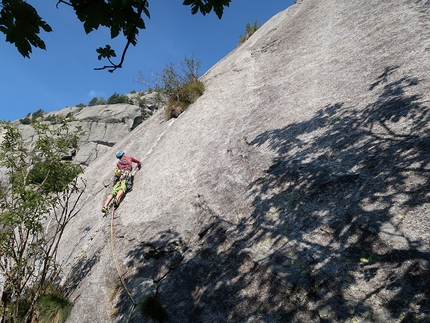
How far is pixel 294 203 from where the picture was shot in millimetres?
4590

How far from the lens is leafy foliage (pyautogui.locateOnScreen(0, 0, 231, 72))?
258 cm

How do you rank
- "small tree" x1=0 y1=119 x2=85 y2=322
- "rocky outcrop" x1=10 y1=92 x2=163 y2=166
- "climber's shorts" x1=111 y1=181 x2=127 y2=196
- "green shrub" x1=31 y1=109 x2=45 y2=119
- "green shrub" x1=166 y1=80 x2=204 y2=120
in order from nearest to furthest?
"small tree" x1=0 y1=119 x2=85 y2=322 → "climber's shorts" x1=111 y1=181 x2=127 y2=196 → "green shrub" x1=166 y1=80 x2=204 y2=120 → "rocky outcrop" x1=10 y1=92 x2=163 y2=166 → "green shrub" x1=31 y1=109 x2=45 y2=119

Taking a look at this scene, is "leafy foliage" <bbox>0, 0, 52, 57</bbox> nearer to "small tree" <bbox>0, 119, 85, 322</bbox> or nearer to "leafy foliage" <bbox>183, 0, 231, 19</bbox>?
"leafy foliage" <bbox>183, 0, 231, 19</bbox>

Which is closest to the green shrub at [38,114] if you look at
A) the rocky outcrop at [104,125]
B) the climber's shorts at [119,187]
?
the rocky outcrop at [104,125]

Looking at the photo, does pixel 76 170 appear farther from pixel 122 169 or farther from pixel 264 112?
pixel 264 112

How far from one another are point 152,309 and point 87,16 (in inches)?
156

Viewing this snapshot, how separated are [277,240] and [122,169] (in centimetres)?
580

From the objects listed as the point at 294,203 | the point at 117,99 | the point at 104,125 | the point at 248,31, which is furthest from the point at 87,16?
the point at 117,99

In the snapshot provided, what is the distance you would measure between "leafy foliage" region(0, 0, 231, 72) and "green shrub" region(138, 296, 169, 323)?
3.45 metres

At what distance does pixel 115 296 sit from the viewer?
502 centimetres

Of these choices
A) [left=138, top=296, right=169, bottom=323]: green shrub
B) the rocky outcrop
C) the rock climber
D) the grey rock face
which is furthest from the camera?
the rocky outcrop

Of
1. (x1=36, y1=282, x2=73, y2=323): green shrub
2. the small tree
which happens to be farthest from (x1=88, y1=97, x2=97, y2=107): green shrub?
(x1=36, y1=282, x2=73, y2=323): green shrub

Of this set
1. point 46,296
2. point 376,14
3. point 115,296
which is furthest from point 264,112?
point 46,296

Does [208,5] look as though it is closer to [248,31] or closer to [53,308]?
[53,308]
